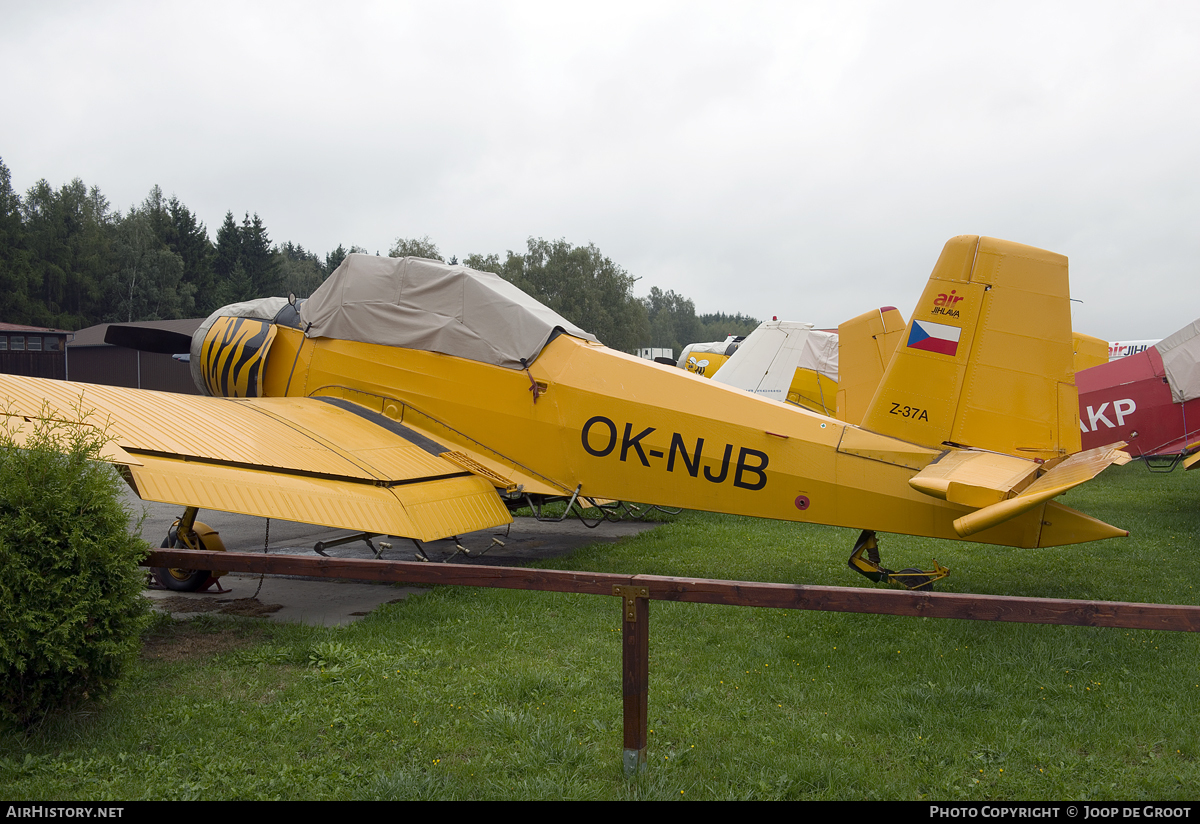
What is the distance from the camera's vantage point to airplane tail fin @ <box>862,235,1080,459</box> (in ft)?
17.4

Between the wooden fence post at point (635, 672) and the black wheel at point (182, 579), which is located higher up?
the wooden fence post at point (635, 672)

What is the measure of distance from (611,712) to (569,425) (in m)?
3.33

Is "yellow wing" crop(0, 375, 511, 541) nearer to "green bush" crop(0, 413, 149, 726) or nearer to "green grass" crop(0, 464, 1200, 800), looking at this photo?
"green bush" crop(0, 413, 149, 726)

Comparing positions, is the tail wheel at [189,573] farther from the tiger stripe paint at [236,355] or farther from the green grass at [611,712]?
the tiger stripe paint at [236,355]

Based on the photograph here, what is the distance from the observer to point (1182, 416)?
11008 mm

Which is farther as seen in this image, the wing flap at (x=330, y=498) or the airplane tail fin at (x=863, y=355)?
the airplane tail fin at (x=863, y=355)

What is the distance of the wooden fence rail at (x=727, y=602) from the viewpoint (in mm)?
2709

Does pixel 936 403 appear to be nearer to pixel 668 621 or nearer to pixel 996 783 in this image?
pixel 668 621

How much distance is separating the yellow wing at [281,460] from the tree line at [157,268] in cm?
5113

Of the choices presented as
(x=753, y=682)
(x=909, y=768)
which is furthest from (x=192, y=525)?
(x=909, y=768)

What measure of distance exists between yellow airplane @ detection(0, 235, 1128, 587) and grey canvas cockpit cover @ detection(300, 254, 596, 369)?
21mm

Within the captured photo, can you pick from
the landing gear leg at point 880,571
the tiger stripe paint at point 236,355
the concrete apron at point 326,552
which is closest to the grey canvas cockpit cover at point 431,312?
the tiger stripe paint at point 236,355

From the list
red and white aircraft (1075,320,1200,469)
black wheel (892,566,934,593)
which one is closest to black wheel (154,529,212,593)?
black wheel (892,566,934,593)

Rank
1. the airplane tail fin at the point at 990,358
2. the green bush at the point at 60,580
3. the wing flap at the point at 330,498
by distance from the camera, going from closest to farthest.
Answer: the green bush at the point at 60,580 → the wing flap at the point at 330,498 → the airplane tail fin at the point at 990,358
